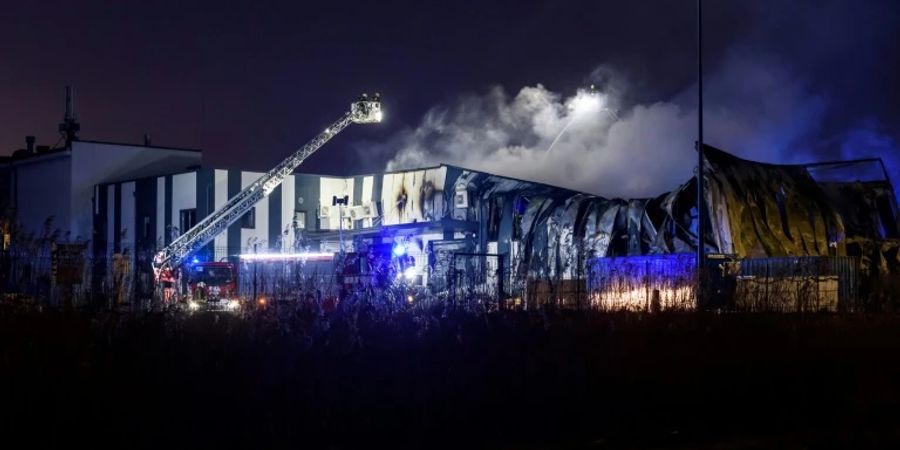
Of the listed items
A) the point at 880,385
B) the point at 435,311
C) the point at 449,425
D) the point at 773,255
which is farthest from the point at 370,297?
the point at 773,255

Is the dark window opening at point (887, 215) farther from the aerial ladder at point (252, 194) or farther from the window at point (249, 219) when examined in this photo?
the window at point (249, 219)

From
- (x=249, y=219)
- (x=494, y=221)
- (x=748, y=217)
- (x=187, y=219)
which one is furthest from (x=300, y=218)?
(x=748, y=217)

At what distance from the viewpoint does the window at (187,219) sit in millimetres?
46750

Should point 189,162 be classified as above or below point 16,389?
above

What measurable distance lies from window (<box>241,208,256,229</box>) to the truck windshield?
439 inches

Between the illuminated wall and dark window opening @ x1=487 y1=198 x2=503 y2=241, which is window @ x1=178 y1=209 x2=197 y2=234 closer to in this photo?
the illuminated wall

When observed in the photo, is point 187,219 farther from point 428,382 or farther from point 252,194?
point 428,382

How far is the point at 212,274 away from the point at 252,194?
9.82 m

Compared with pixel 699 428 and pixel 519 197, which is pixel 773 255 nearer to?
pixel 519 197

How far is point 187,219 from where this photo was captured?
4712cm

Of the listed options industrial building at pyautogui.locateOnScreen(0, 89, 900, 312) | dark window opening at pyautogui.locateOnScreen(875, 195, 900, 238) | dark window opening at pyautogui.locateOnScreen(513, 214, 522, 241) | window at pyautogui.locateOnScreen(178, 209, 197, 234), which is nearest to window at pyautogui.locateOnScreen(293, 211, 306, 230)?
industrial building at pyautogui.locateOnScreen(0, 89, 900, 312)

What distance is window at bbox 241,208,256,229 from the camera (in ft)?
153

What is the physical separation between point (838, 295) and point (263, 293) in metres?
16.5

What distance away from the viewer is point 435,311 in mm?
12492
